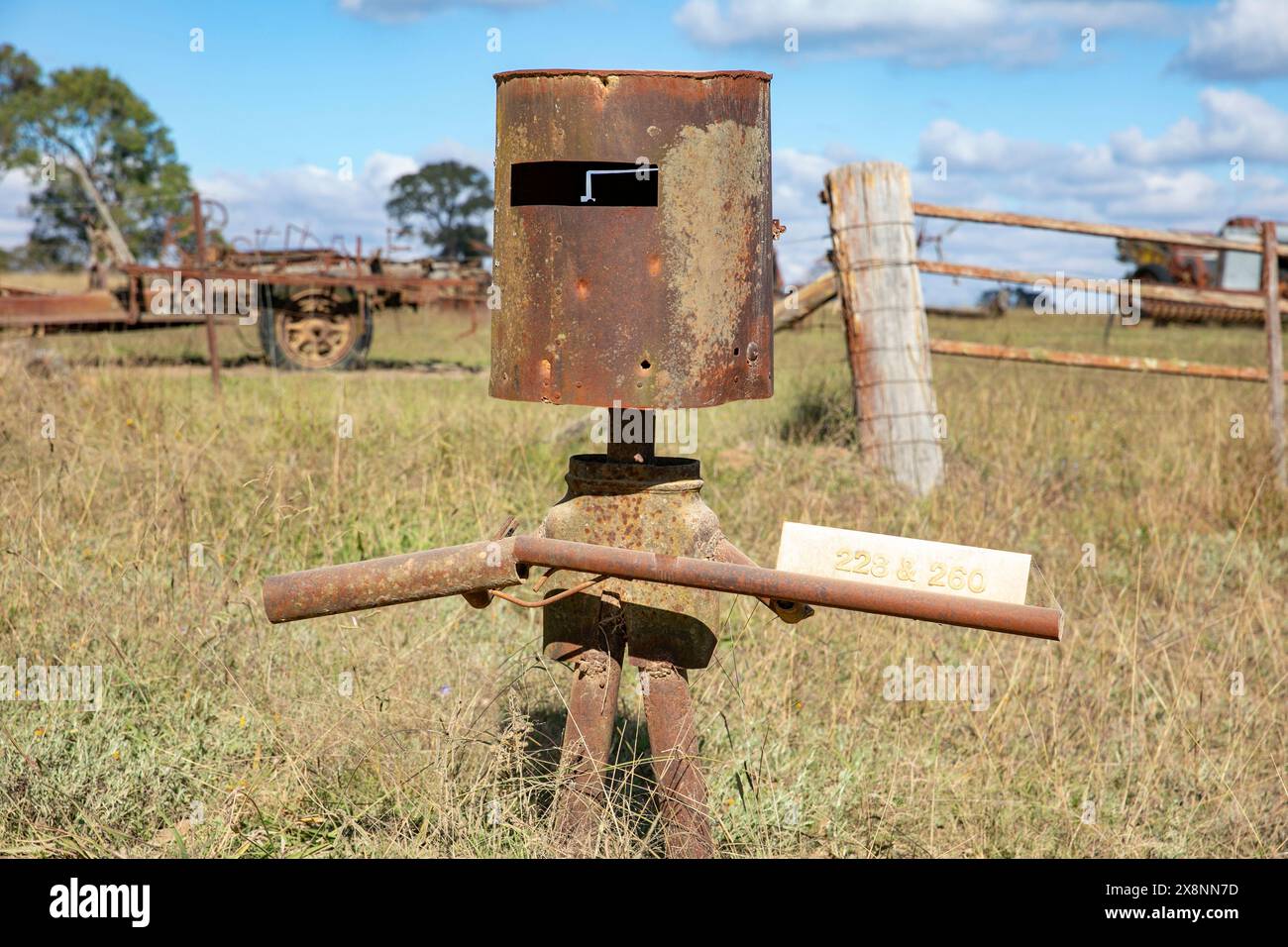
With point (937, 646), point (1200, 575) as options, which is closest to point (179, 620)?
point (937, 646)

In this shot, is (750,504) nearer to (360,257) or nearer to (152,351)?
(360,257)

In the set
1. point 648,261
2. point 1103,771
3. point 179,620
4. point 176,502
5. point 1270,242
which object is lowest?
point 1103,771

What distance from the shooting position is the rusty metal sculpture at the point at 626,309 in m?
2.05

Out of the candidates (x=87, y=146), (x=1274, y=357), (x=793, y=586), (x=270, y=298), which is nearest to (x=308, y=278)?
(x=270, y=298)

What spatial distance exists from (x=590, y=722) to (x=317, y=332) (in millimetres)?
10859

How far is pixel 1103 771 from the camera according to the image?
11.0ft

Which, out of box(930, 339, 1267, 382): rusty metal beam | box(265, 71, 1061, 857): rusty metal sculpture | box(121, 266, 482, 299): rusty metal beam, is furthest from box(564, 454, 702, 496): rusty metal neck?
box(121, 266, 482, 299): rusty metal beam

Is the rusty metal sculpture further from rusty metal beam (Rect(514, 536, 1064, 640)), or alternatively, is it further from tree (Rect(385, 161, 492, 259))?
tree (Rect(385, 161, 492, 259))

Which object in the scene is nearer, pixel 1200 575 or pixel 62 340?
pixel 1200 575

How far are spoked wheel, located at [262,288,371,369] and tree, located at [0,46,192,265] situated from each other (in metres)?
22.9

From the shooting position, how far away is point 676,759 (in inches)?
93.1

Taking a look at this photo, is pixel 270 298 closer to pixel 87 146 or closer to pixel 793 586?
pixel 793 586

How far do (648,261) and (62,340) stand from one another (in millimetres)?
12091

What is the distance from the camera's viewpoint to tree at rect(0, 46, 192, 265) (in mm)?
33438
